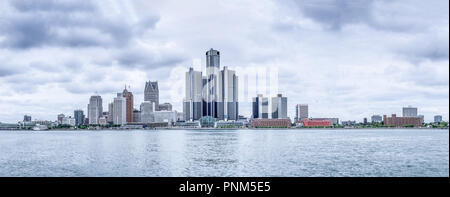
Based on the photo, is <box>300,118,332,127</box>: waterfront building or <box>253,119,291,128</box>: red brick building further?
<box>300,118,332,127</box>: waterfront building

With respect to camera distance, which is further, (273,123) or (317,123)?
(317,123)

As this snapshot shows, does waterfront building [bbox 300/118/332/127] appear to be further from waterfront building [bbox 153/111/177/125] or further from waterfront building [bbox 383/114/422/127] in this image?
waterfront building [bbox 153/111/177/125]

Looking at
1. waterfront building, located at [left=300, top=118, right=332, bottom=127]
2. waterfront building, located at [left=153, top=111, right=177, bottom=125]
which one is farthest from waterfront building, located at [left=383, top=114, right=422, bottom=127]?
waterfront building, located at [left=153, top=111, right=177, bottom=125]

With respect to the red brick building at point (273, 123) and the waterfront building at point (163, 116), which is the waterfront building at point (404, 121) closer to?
the red brick building at point (273, 123)

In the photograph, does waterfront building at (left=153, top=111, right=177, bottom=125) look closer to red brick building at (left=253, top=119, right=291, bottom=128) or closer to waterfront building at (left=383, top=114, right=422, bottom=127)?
red brick building at (left=253, top=119, right=291, bottom=128)

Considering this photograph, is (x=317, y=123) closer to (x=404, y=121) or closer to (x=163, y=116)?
(x=404, y=121)

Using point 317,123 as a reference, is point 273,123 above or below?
above

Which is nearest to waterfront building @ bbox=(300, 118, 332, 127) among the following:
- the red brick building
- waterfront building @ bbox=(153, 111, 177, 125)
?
the red brick building

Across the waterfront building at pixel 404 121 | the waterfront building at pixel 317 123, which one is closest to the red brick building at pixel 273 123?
the waterfront building at pixel 317 123

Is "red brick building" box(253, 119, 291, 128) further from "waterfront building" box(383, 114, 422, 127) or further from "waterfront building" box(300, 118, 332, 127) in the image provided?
"waterfront building" box(383, 114, 422, 127)

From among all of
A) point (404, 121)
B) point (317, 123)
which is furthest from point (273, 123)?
point (404, 121)

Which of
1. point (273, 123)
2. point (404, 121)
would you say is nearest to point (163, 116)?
point (273, 123)
